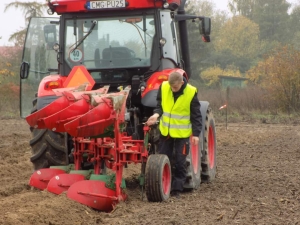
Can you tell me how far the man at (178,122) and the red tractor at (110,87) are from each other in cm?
18

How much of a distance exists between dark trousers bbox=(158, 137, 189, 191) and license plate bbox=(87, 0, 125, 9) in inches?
75.7

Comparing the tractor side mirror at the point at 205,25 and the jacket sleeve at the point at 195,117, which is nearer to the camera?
the jacket sleeve at the point at 195,117

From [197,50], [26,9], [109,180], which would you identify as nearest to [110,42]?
[109,180]

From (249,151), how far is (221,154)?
75 centimetres

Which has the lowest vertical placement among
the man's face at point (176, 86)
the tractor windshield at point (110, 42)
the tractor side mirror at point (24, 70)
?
the man's face at point (176, 86)

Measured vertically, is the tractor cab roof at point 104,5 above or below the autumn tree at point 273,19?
below

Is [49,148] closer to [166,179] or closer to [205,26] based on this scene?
[166,179]

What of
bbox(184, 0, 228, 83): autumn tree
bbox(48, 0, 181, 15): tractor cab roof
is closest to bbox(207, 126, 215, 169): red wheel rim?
bbox(48, 0, 181, 15): tractor cab roof

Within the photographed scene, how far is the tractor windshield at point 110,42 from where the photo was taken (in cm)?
899

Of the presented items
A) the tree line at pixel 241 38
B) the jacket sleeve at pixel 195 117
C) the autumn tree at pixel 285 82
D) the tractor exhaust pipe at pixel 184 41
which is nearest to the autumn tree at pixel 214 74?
the tree line at pixel 241 38

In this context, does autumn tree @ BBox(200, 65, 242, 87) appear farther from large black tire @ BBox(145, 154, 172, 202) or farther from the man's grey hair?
large black tire @ BBox(145, 154, 172, 202)

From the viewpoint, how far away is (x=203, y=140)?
9625 millimetres

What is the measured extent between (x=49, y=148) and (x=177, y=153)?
1599 millimetres

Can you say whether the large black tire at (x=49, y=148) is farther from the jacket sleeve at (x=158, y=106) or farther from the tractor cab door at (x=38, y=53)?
the jacket sleeve at (x=158, y=106)
